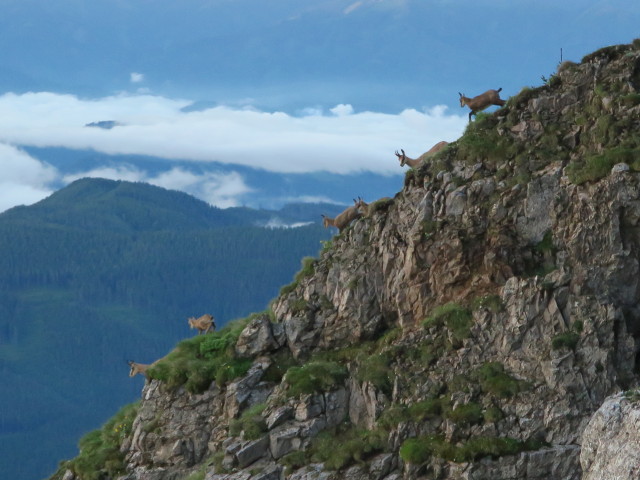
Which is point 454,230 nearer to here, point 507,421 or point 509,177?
point 509,177

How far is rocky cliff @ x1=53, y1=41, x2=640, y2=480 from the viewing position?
143 feet

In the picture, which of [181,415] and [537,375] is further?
[181,415]

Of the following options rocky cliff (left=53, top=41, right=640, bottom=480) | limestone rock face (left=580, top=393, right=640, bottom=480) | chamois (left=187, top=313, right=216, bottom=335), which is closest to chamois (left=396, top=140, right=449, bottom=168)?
rocky cliff (left=53, top=41, right=640, bottom=480)

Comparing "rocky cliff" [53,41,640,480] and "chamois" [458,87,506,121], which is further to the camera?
"chamois" [458,87,506,121]

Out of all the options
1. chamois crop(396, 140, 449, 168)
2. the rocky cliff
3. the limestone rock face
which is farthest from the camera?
chamois crop(396, 140, 449, 168)

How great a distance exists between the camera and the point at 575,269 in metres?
45.9

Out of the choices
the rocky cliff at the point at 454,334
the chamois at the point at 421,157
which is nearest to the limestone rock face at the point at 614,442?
the rocky cliff at the point at 454,334

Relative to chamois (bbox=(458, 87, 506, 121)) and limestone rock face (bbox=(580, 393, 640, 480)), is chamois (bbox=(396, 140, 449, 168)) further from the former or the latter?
limestone rock face (bbox=(580, 393, 640, 480))

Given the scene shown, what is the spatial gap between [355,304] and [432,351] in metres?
4.83

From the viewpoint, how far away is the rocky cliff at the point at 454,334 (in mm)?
43500

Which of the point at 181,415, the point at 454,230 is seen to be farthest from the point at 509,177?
the point at 181,415

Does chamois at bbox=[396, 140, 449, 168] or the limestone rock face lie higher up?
chamois at bbox=[396, 140, 449, 168]

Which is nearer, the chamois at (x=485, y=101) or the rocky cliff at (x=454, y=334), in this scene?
the rocky cliff at (x=454, y=334)

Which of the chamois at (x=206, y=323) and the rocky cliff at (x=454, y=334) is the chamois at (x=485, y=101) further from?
the chamois at (x=206, y=323)
